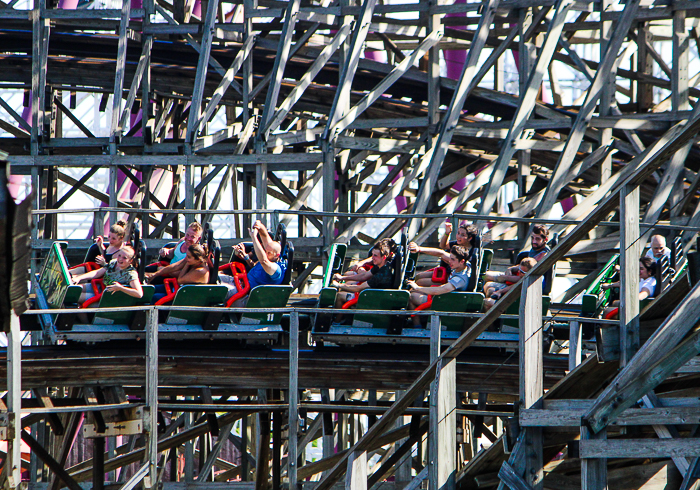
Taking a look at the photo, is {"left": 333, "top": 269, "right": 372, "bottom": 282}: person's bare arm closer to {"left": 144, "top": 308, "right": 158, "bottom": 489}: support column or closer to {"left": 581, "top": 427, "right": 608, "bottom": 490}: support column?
{"left": 144, "top": 308, "right": 158, "bottom": 489}: support column

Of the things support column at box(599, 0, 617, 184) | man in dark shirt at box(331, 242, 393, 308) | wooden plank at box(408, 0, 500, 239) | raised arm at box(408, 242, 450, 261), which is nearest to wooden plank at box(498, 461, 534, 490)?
raised arm at box(408, 242, 450, 261)

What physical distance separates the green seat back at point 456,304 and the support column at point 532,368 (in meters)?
3.46

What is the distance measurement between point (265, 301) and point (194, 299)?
0.67 meters

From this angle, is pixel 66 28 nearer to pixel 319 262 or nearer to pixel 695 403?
pixel 319 262

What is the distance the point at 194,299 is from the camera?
9508 millimetres

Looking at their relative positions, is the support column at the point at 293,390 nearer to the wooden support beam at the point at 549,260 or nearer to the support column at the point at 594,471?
the wooden support beam at the point at 549,260

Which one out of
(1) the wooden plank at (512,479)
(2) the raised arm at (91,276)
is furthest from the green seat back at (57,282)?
(1) the wooden plank at (512,479)

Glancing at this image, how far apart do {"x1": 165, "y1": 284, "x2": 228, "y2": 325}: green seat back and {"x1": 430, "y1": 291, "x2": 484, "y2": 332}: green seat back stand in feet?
6.76

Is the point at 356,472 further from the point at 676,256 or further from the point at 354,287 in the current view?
the point at 676,256

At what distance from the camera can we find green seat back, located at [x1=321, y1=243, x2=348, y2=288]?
421 inches

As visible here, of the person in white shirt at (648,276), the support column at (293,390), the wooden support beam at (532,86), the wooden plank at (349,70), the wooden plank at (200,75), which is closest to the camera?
the support column at (293,390)

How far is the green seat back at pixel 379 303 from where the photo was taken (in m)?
9.65

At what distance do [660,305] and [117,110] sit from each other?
10.2m

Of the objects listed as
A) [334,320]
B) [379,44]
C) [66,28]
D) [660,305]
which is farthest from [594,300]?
[379,44]
